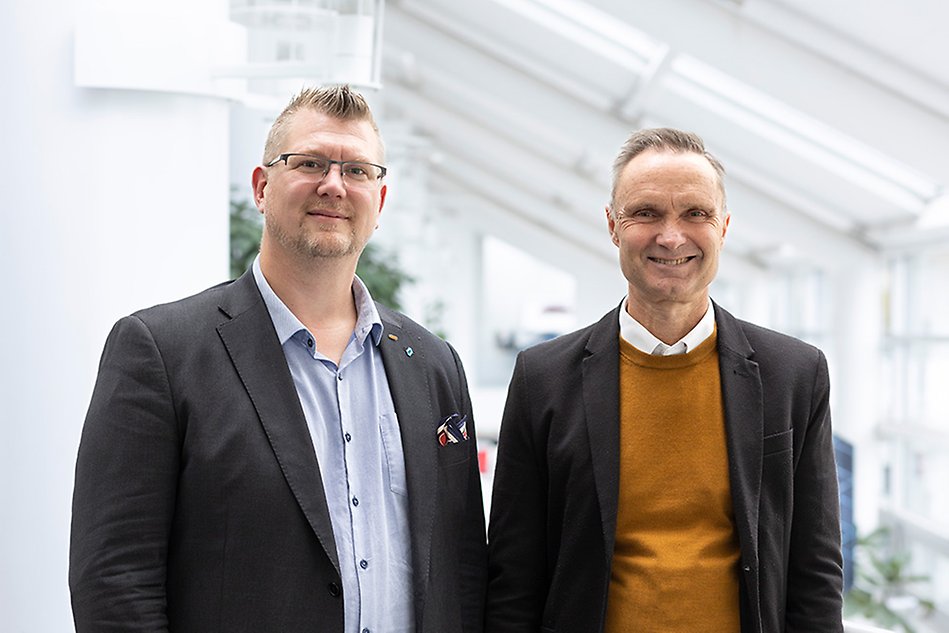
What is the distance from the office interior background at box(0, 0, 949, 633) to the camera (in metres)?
2.96

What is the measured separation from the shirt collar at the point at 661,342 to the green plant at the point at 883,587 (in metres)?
8.36

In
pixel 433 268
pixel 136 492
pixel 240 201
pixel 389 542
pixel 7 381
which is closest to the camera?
pixel 136 492

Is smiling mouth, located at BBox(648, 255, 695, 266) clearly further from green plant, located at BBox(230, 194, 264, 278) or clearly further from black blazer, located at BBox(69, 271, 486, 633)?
green plant, located at BBox(230, 194, 264, 278)

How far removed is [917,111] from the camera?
636 centimetres

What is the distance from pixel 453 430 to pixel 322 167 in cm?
56

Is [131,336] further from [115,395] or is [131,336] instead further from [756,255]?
[756,255]

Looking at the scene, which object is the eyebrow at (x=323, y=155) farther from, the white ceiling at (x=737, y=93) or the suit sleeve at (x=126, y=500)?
the white ceiling at (x=737, y=93)

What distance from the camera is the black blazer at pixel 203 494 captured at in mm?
1919

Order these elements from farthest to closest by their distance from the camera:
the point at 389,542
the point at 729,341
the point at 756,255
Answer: the point at 756,255 → the point at 729,341 → the point at 389,542

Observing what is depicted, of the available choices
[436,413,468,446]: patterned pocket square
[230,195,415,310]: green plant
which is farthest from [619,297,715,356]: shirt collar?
[230,195,415,310]: green plant

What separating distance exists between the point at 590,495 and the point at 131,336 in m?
0.87

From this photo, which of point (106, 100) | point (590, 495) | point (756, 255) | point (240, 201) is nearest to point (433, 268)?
point (756, 255)

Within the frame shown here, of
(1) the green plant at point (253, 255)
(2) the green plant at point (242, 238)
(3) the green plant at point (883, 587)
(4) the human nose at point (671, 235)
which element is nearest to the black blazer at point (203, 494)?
(4) the human nose at point (671, 235)

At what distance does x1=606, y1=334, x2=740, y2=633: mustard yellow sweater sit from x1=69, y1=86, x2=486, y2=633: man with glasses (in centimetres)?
31
